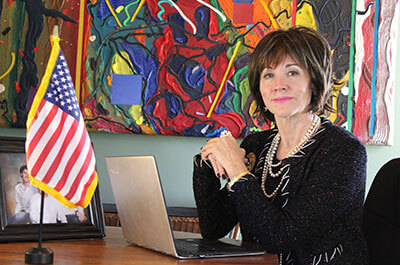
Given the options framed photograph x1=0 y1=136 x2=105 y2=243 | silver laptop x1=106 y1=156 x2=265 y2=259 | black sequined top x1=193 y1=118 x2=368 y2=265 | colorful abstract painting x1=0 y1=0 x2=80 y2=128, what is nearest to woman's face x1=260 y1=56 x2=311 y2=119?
black sequined top x1=193 y1=118 x2=368 y2=265

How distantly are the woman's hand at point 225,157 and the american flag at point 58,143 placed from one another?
47cm

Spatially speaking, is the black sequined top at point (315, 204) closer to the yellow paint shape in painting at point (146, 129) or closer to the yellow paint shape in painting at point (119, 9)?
the yellow paint shape in painting at point (146, 129)

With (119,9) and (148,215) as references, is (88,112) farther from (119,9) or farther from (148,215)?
(148,215)

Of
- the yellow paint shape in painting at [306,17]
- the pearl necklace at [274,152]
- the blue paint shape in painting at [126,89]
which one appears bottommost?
the pearl necklace at [274,152]

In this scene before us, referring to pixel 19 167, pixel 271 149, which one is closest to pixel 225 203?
pixel 271 149

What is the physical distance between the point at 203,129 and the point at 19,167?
1.13m

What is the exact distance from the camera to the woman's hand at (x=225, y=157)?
1.70 meters

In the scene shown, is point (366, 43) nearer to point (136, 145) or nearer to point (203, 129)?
point (203, 129)

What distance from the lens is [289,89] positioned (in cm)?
181

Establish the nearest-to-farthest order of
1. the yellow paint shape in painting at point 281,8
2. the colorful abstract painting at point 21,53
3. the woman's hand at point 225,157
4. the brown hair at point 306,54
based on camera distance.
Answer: the woman's hand at point 225,157, the brown hair at point 306,54, the colorful abstract painting at point 21,53, the yellow paint shape in painting at point 281,8

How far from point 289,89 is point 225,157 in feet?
0.99

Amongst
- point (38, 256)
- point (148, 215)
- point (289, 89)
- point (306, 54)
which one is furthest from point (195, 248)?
point (306, 54)

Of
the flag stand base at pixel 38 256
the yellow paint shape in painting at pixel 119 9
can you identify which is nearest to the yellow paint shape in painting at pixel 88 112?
the yellow paint shape in painting at pixel 119 9

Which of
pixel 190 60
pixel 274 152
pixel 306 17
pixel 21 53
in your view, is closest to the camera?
pixel 274 152
